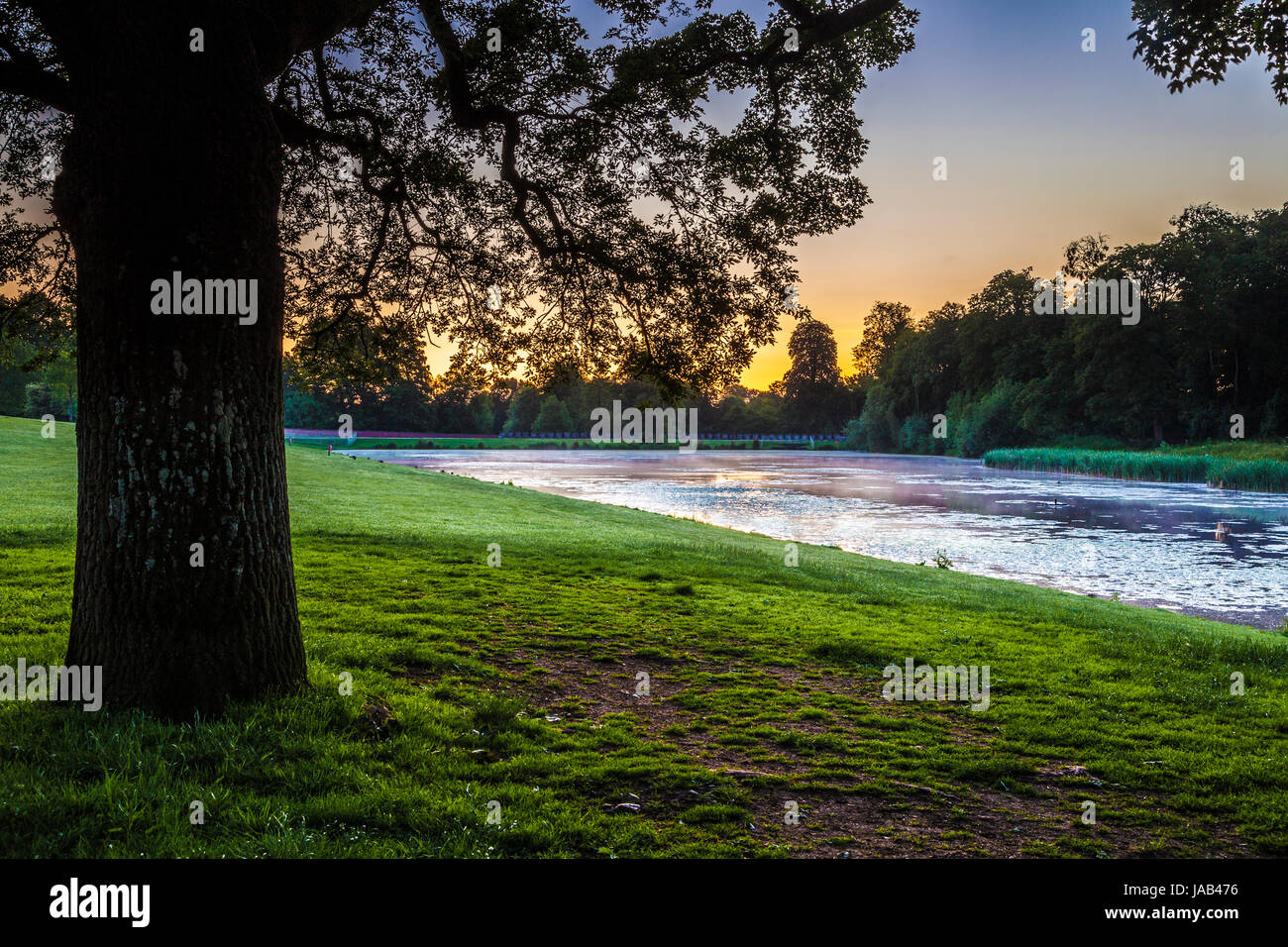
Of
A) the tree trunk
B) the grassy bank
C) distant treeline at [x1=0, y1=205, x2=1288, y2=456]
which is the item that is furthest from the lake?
the grassy bank

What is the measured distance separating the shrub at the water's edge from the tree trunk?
53188 mm

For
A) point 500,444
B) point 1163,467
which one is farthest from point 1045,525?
point 500,444

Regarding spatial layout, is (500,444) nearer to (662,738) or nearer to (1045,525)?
(1045,525)

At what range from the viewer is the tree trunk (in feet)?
15.3

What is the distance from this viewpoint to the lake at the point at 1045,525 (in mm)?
16531

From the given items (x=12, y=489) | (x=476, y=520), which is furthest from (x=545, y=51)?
(x=12, y=489)

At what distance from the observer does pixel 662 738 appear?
5.36 meters

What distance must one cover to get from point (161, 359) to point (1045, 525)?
2885 centimetres

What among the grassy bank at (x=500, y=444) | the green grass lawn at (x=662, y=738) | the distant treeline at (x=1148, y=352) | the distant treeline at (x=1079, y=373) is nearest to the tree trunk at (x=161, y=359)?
the green grass lawn at (x=662, y=738)

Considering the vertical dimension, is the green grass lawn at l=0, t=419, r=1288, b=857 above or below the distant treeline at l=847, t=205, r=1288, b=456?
below

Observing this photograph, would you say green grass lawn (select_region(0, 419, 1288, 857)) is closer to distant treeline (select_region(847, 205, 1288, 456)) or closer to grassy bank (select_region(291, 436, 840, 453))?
distant treeline (select_region(847, 205, 1288, 456))

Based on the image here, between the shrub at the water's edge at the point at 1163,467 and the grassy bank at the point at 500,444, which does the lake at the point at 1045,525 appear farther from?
the grassy bank at the point at 500,444

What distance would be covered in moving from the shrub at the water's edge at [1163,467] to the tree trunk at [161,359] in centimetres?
5319
